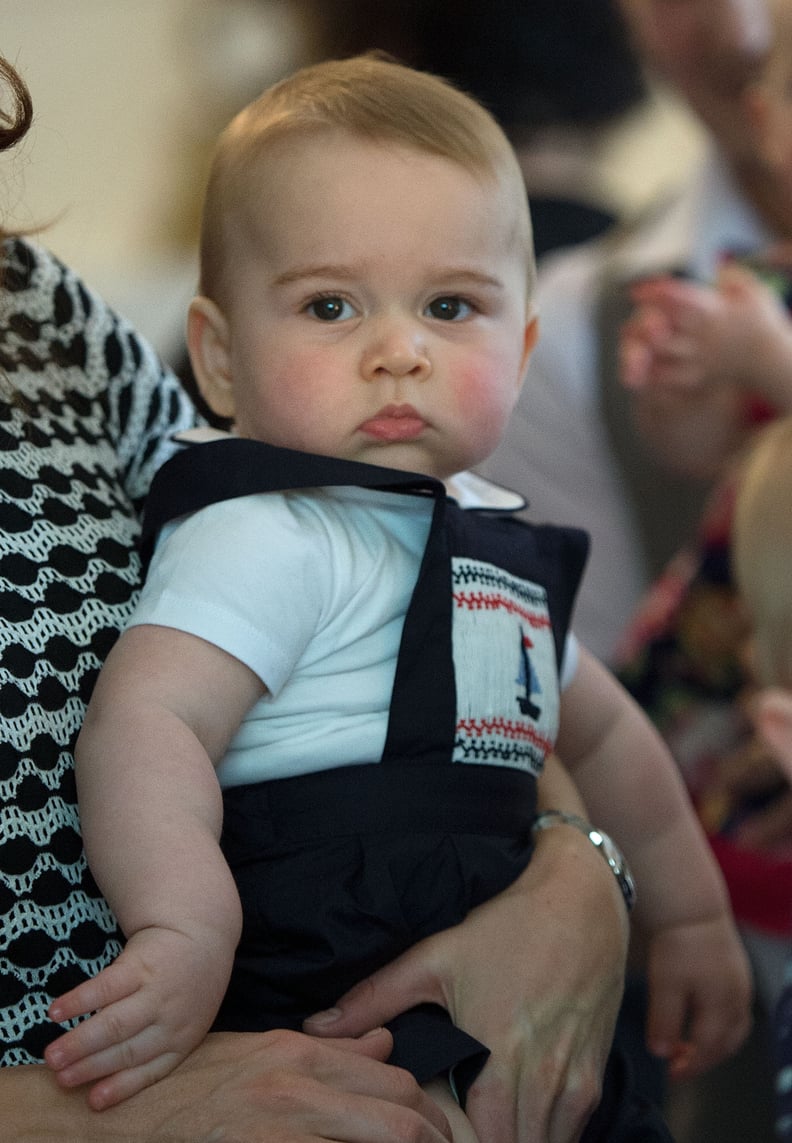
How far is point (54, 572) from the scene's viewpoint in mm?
969

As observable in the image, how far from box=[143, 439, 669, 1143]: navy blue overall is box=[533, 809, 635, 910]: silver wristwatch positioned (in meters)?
0.13

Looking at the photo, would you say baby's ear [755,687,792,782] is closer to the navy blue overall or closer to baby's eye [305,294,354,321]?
the navy blue overall

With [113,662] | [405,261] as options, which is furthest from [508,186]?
[113,662]

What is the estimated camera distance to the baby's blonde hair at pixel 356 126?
Result: 40.7 inches

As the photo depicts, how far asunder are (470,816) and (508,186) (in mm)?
515

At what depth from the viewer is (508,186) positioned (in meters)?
1.08

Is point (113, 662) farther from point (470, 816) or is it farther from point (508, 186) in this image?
point (508, 186)

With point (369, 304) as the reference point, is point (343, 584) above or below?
below

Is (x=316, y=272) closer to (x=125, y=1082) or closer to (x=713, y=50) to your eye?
(x=125, y=1082)

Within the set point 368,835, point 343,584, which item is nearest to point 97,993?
point 368,835

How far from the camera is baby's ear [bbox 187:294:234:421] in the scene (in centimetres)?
110

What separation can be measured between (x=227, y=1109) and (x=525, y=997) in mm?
283

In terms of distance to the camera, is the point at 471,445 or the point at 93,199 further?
the point at 93,199

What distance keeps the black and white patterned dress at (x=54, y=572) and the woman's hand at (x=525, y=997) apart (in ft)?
0.68
